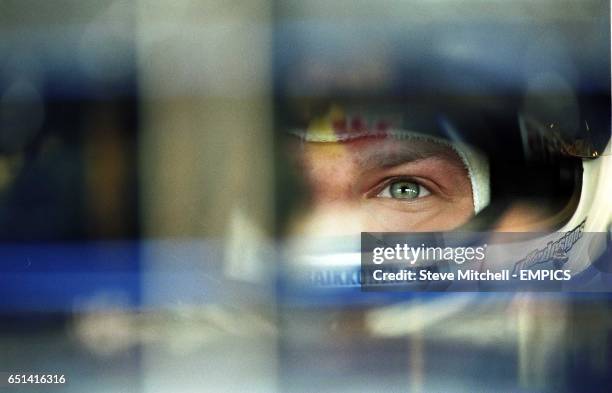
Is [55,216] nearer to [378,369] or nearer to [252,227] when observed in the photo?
[252,227]

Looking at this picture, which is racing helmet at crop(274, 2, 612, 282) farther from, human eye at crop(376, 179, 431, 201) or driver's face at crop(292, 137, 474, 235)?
human eye at crop(376, 179, 431, 201)

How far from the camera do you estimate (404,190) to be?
7.01 feet

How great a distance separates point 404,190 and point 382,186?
0.22ft

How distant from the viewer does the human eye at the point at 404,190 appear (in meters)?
2.13

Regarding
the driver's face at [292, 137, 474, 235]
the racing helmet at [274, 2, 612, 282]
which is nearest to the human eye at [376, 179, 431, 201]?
the driver's face at [292, 137, 474, 235]

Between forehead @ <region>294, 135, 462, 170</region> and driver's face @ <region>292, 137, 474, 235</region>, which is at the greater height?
forehead @ <region>294, 135, 462, 170</region>

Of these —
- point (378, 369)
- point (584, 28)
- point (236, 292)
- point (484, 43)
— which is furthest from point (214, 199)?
point (584, 28)

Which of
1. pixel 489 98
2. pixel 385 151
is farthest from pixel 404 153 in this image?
pixel 489 98

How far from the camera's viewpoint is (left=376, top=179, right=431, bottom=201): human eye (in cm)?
213

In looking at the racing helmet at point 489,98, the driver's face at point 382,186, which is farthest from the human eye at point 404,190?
the racing helmet at point 489,98

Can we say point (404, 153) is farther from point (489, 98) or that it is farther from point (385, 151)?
point (489, 98)

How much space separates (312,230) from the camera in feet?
7.07

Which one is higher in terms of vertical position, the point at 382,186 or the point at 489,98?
the point at 489,98

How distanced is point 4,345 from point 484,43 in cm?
171
